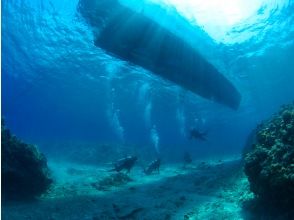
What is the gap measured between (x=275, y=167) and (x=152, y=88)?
2827 centimetres

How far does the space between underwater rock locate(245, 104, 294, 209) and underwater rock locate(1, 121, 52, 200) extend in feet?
18.2

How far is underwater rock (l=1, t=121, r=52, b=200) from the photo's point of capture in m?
7.41

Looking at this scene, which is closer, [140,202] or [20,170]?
[20,170]

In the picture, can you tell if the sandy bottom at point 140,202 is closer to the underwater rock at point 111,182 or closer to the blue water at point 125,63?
the underwater rock at point 111,182

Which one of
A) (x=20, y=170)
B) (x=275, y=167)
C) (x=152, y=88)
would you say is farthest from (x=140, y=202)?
(x=152, y=88)

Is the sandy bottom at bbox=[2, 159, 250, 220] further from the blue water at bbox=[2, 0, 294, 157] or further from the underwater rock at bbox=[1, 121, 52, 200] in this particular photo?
the blue water at bbox=[2, 0, 294, 157]

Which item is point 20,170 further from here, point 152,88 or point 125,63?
point 152,88

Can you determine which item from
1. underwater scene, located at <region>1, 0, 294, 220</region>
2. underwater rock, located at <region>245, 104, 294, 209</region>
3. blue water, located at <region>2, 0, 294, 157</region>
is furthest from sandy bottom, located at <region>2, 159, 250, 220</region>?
blue water, located at <region>2, 0, 294, 157</region>

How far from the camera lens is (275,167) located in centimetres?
529

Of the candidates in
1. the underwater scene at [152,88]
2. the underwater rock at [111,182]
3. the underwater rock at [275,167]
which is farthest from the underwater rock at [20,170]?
the underwater rock at [275,167]

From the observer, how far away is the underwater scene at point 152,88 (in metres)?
6.62

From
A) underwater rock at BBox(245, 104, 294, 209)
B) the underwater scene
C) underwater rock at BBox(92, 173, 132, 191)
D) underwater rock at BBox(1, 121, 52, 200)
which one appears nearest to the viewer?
underwater rock at BBox(245, 104, 294, 209)

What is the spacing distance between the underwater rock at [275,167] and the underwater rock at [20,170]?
218 inches

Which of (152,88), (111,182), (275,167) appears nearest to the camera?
(275,167)
